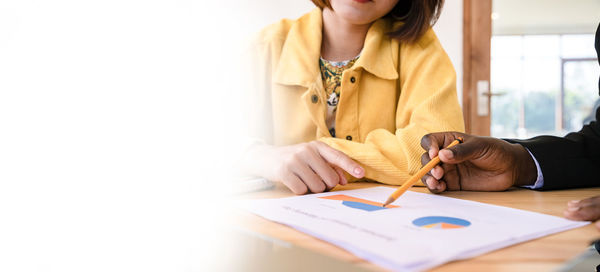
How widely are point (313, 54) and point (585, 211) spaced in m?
0.63

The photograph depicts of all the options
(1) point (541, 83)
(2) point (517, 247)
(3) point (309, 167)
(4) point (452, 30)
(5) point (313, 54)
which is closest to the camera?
(2) point (517, 247)

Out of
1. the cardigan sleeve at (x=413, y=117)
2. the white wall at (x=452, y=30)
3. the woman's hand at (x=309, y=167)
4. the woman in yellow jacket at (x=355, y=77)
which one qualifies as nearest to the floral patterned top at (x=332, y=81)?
the woman in yellow jacket at (x=355, y=77)

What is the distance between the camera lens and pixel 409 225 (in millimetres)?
332

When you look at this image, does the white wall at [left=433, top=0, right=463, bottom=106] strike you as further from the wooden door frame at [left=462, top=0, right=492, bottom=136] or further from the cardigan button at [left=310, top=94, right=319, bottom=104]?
the cardigan button at [left=310, top=94, right=319, bottom=104]

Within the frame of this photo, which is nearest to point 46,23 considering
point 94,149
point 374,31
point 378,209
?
point 94,149

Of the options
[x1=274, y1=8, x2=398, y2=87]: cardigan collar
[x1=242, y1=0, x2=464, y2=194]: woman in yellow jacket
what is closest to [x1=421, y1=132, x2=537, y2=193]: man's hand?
[x1=242, y1=0, x2=464, y2=194]: woman in yellow jacket

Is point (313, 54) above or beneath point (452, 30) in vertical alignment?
beneath

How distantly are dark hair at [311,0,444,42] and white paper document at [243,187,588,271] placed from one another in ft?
1.67

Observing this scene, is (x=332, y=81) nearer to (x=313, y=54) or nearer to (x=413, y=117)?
(x=313, y=54)

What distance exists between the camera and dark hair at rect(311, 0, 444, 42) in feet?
2.92

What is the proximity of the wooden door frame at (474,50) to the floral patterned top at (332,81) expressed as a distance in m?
1.29

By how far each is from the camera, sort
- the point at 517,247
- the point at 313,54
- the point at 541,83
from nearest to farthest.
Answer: the point at 517,247 → the point at 313,54 → the point at 541,83

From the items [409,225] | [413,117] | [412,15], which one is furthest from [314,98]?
[409,225]

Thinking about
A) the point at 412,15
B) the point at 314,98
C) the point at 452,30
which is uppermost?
the point at 452,30
